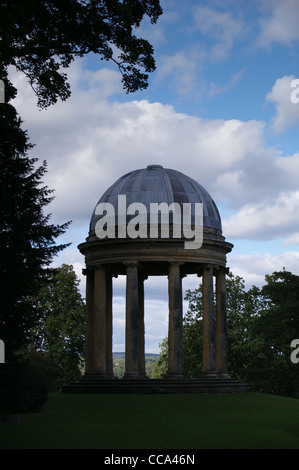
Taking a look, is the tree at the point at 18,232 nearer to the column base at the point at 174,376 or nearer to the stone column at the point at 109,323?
the column base at the point at 174,376

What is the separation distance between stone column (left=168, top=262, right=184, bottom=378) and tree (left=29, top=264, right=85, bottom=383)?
24.2 meters

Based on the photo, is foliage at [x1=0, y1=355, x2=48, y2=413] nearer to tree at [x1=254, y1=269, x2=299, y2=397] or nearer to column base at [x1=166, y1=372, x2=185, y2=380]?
column base at [x1=166, y1=372, x2=185, y2=380]

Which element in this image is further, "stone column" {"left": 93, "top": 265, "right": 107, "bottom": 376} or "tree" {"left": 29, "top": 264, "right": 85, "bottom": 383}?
"tree" {"left": 29, "top": 264, "right": 85, "bottom": 383}

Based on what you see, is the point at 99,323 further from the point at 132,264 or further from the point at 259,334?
the point at 259,334

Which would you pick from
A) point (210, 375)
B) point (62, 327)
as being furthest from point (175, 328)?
point (62, 327)

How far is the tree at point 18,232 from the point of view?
26177 millimetres

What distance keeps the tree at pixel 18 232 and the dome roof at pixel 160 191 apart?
1678 centimetres

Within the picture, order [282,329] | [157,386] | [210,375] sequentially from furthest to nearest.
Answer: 1. [282,329]
2. [210,375]
3. [157,386]

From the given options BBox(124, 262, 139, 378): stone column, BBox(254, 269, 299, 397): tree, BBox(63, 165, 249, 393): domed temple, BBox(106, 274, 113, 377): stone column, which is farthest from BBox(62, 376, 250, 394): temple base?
BBox(254, 269, 299, 397): tree

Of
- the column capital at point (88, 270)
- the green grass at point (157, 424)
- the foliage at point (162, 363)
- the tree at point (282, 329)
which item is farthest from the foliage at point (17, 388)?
the foliage at point (162, 363)

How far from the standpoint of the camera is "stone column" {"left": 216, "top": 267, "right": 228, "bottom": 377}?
1880 inches

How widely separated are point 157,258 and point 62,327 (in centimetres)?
2574

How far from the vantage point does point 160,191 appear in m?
45.8
